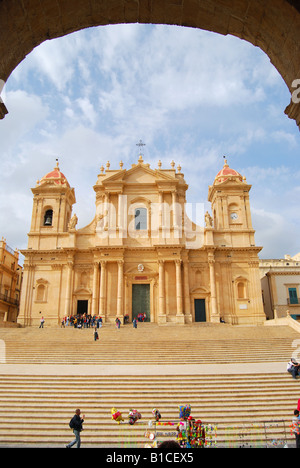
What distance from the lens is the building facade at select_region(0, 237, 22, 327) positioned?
37469 millimetres

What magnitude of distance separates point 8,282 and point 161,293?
64.5 feet

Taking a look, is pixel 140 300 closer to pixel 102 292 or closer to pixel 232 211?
pixel 102 292

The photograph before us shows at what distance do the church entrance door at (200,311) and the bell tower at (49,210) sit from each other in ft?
42.7

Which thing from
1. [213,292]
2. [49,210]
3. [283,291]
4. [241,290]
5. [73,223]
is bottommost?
[213,292]

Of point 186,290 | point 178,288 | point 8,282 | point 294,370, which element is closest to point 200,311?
point 186,290

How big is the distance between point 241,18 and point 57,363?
15095mm

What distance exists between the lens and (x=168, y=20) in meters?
6.61

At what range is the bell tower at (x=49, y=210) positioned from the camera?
31500mm

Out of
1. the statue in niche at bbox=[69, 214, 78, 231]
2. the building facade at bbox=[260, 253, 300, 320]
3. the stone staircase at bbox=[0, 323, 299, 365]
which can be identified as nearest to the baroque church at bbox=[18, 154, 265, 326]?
the statue in niche at bbox=[69, 214, 78, 231]

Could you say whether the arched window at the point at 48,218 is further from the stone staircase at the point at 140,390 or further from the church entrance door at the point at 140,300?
the stone staircase at the point at 140,390

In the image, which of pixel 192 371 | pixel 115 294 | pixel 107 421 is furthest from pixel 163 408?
pixel 115 294

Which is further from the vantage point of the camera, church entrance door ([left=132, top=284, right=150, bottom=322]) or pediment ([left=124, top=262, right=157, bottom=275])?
pediment ([left=124, top=262, right=157, bottom=275])

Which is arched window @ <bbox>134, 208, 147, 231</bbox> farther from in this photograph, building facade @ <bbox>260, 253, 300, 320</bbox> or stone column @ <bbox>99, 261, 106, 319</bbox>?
building facade @ <bbox>260, 253, 300, 320</bbox>

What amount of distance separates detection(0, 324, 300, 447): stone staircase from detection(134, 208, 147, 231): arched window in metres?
12.7
